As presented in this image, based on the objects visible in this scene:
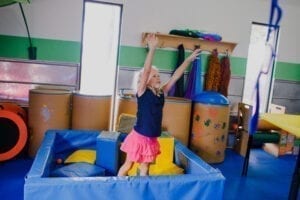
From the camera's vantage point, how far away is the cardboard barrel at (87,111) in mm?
3480

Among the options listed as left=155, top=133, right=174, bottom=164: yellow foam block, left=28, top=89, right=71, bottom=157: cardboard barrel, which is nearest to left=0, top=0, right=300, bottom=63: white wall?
left=28, top=89, right=71, bottom=157: cardboard barrel

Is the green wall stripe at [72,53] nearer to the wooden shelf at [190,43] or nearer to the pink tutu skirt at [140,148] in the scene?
the wooden shelf at [190,43]

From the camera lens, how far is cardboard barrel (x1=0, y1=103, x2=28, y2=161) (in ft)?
10.5

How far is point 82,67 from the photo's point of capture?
4.22 metres

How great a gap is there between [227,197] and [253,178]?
27.9 inches

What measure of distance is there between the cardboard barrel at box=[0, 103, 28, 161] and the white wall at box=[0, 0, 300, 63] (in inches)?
47.6

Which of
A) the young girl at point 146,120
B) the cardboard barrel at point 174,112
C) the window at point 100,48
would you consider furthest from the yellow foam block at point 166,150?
the window at point 100,48

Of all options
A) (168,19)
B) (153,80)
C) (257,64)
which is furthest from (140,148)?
(257,64)

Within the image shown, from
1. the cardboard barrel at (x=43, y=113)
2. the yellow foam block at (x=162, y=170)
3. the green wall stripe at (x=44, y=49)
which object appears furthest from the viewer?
the green wall stripe at (x=44, y=49)

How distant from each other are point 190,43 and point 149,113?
2433mm

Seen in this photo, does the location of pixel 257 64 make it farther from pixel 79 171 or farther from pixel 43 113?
pixel 79 171

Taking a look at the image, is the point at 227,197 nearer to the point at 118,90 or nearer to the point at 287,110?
the point at 118,90

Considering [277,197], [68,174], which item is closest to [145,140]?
[68,174]

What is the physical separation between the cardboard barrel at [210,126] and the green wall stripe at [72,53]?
0.96m
